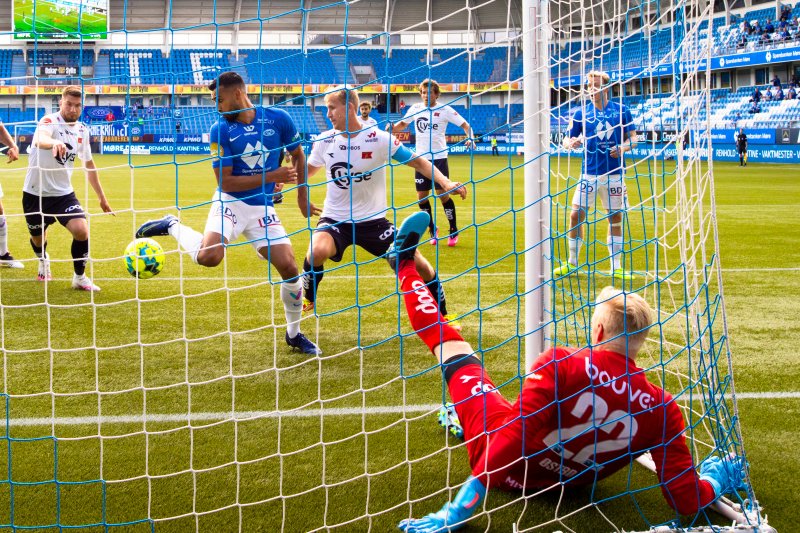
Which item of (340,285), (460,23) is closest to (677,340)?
(340,285)

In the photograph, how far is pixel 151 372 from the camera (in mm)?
5004

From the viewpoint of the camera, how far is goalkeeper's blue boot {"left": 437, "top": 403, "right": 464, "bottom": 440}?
388 centimetres

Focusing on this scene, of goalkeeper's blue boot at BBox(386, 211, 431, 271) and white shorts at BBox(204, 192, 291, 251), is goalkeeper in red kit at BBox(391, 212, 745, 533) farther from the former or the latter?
white shorts at BBox(204, 192, 291, 251)

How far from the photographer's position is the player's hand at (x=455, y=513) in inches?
115

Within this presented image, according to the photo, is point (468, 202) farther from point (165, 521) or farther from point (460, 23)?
point (460, 23)

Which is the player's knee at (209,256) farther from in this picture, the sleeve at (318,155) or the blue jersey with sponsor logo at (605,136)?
the blue jersey with sponsor logo at (605,136)

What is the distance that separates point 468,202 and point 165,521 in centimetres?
1407

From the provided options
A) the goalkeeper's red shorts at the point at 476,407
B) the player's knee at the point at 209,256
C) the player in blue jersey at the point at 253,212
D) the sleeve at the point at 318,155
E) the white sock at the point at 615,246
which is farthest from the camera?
the sleeve at the point at 318,155

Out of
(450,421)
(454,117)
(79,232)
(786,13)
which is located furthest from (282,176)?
(786,13)

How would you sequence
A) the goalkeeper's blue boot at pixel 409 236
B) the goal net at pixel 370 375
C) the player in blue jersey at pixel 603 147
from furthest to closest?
the player in blue jersey at pixel 603 147, the goalkeeper's blue boot at pixel 409 236, the goal net at pixel 370 375

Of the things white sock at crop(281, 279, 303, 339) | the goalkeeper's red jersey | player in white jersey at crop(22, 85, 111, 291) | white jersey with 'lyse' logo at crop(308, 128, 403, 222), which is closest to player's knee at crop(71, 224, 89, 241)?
player in white jersey at crop(22, 85, 111, 291)

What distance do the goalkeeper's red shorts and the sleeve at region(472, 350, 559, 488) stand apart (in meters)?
0.05

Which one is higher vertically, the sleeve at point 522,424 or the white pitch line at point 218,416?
the sleeve at point 522,424

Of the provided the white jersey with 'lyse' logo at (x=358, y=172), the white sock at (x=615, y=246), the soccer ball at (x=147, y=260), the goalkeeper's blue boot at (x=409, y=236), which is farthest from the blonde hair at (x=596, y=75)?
the soccer ball at (x=147, y=260)
